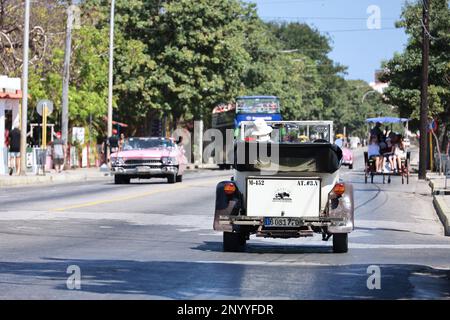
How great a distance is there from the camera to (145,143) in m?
43.0

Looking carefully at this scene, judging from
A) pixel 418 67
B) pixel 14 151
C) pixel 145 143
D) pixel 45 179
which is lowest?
pixel 45 179

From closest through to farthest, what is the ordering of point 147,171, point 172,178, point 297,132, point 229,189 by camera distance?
1. point 229,189
2. point 297,132
3. point 147,171
4. point 172,178

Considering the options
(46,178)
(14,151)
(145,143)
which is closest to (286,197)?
(145,143)

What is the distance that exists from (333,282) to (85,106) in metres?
49.9

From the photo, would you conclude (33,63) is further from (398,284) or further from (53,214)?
(398,284)

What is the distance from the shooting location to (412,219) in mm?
26031

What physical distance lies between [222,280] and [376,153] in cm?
2920

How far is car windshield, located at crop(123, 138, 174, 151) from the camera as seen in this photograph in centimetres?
4262

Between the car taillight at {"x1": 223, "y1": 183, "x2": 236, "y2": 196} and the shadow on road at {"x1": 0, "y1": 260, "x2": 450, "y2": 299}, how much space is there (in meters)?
1.80

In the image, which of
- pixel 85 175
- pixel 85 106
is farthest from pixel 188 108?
pixel 85 175

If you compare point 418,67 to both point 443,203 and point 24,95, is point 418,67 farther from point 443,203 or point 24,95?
point 443,203

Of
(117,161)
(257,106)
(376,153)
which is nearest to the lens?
(376,153)

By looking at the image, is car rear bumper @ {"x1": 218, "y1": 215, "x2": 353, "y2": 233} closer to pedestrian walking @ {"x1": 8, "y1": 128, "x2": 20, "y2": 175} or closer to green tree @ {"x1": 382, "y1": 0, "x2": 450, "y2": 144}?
pedestrian walking @ {"x1": 8, "y1": 128, "x2": 20, "y2": 175}
